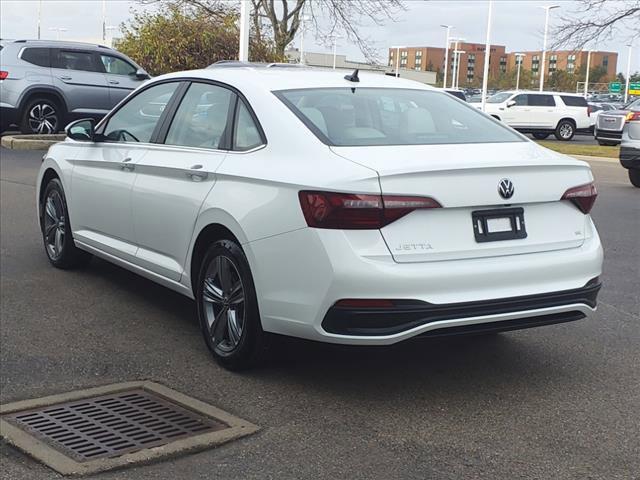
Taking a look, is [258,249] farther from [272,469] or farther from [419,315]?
[272,469]

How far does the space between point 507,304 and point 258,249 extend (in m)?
1.25

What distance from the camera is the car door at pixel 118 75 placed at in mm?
19484

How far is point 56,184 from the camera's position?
7.59 meters

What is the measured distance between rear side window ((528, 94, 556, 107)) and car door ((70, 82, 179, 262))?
103 ft

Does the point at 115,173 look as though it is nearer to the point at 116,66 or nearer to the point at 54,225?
the point at 54,225

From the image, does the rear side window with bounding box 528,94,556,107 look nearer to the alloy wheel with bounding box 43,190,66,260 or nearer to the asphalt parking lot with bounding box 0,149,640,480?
the asphalt parking lot with bounding box 0,149,640,480

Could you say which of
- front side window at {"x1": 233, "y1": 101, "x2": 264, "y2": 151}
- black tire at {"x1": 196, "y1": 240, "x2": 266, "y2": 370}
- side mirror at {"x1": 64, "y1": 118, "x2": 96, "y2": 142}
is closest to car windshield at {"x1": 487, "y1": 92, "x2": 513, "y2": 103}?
side mirror at {"x1": 64, "y1": 118, "x2": 96, "y2": 142}

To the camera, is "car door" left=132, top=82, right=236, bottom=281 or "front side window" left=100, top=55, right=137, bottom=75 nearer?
"car door" left=132, top=82, right=236, bottom=281

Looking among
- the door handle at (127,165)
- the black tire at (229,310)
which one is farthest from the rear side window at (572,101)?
the black tire at (229,310)

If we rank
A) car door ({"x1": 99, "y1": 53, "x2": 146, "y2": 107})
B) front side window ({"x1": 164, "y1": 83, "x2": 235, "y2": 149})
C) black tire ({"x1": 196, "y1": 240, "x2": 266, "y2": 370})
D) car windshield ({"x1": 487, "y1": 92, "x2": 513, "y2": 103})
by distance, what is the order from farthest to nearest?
car windshield ({"x1": 487, "y1": 92, "x2": 513, "y2": 103})
car door ({"x1": 99, "y1": 53, "x2": 146, "y2": 107})
front side window ({"x1": 164, "y1": 83, "x2": 235, "y2": 149})
black tire ({"x1": 196, "y1": 240, "x2": 266, "y2": 370})

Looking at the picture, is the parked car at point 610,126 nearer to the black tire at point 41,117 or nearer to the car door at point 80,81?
the car door at point 80,81

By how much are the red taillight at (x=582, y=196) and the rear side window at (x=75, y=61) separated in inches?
631

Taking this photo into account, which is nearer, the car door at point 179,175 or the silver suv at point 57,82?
the car door at point 179,175

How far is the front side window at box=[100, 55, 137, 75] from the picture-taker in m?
19.7
